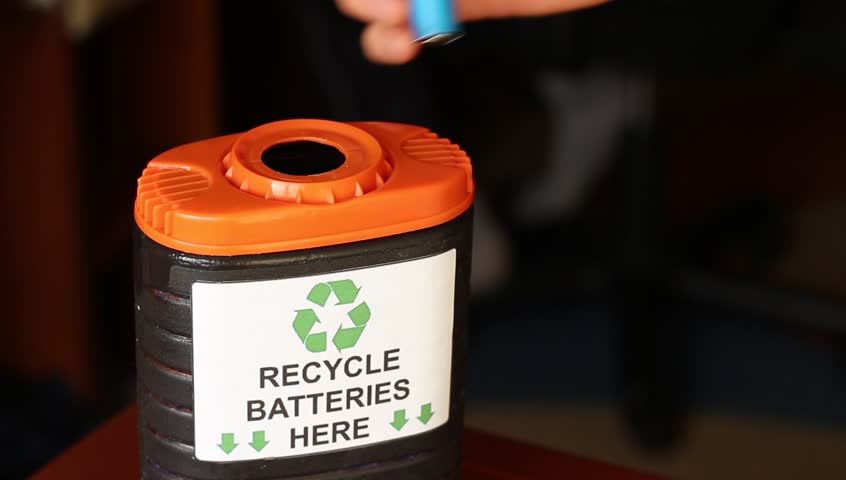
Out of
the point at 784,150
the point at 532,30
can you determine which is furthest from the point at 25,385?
the point at 784,150

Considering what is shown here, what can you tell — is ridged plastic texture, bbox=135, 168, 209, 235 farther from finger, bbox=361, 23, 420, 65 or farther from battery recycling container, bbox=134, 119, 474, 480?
finger, bbox=361, 23, 420, 65

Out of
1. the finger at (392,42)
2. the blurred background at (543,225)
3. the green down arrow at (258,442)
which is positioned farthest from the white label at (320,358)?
the blurred background at (543,225)

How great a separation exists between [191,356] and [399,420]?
9 cm

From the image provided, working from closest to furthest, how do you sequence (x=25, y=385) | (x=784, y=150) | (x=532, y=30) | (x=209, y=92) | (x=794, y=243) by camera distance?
(x=532, y=30)
(x=25, y=385)
(x=209, y=92)
(x=794, y=243)
(x=784, y=150)

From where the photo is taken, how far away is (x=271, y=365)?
47 cm

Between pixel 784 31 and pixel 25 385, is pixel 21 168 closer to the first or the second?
pixel 25 385

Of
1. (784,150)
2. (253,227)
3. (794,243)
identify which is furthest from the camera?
(784,150)

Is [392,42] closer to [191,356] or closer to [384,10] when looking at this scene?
[384,10]

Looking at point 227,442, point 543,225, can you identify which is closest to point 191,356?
point 227,442

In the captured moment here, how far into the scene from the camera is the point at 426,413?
510 millimetres

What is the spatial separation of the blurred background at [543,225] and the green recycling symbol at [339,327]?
23.7 inches

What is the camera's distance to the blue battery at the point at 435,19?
1.64 ft

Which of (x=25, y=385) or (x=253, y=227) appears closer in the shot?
(x=253, y=227)

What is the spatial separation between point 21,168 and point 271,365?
0.96m
